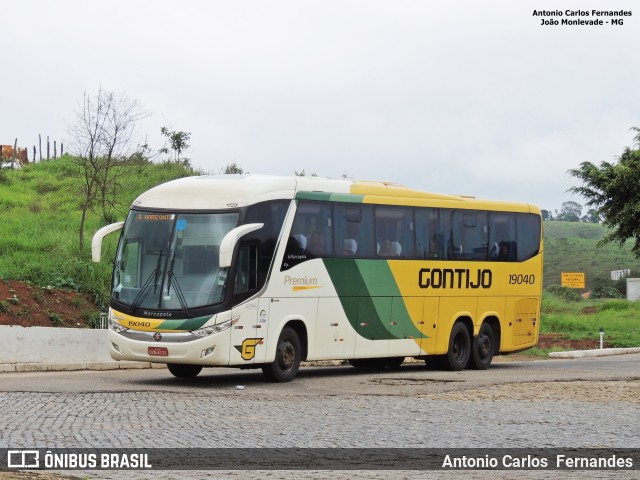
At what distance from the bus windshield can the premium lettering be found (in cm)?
616

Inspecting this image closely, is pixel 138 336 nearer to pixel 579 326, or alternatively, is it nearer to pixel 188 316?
pixel 188 316

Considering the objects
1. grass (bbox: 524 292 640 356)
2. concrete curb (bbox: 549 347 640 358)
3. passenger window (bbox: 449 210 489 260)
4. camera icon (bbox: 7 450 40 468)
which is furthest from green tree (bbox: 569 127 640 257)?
camera icon (bbox: 7 450 40 468)

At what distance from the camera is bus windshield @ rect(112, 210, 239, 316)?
20.2 metres

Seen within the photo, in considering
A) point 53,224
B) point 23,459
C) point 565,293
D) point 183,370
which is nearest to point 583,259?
point 565,293

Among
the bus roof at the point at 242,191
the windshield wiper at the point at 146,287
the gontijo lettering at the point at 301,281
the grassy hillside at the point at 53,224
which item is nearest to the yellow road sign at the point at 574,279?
the grassy hillside at the point at 53,224

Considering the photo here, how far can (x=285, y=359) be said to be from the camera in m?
21.7

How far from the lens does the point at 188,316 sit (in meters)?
20.0

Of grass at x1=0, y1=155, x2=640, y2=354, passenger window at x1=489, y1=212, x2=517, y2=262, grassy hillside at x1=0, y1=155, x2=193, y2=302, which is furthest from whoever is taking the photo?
grass at x1=0, y1=155, x2=640, y2=354

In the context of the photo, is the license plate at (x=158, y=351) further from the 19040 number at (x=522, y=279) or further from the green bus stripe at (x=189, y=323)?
the 19040 number at (x=522, y=279)

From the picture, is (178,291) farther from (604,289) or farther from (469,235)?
(604,289)

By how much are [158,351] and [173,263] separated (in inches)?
62.1

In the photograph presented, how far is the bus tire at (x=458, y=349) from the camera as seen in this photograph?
26312mm

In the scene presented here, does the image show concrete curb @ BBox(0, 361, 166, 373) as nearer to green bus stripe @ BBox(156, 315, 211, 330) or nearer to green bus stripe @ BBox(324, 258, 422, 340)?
green bus stripe @ BBox(156, 315, 211, 330)

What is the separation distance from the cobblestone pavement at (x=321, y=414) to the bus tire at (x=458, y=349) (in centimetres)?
302
